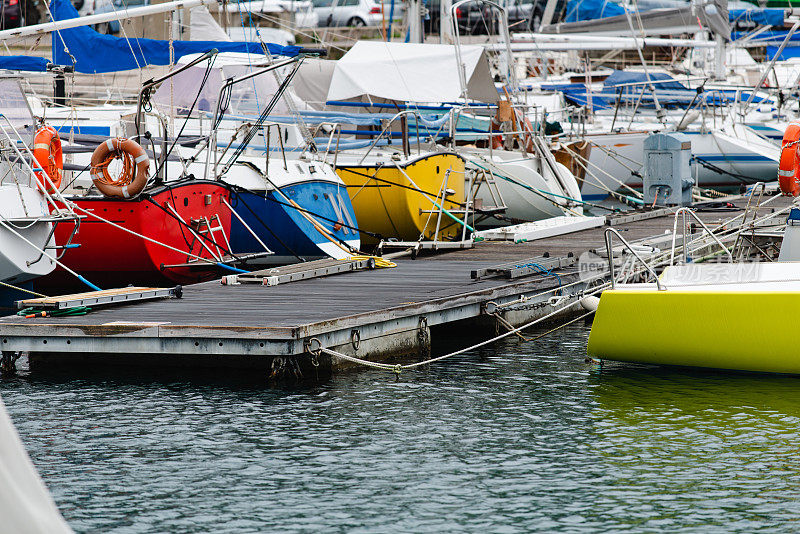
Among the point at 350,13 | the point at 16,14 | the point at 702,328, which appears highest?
the point at 350,13

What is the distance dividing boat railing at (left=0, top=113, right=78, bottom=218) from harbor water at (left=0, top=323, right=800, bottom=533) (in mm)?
2435

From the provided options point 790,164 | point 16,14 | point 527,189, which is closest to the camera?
point 790,164

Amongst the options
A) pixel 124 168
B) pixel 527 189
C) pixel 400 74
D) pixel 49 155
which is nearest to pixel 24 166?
pixel 49 155

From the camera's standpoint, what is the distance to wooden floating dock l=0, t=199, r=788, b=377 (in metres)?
9.43

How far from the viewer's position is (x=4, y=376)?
1020 cm

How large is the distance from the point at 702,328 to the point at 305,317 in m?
3.27

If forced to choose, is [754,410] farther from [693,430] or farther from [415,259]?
[415,259]

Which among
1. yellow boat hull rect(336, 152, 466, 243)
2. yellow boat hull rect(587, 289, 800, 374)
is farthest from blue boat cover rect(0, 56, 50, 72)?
yellow boat hull rect(587, 289, 800, 374)

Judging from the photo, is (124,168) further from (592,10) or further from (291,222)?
(592,10)

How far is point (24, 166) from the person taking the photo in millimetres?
12258

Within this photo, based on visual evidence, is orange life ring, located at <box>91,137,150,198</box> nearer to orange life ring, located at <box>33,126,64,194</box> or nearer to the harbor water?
orange life ring, located at <box>33,126,64,194</box>

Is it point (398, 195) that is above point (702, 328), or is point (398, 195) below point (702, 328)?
above

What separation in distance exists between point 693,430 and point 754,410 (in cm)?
78

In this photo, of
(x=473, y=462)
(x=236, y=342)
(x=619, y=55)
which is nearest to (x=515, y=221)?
(x=236, y=342)
